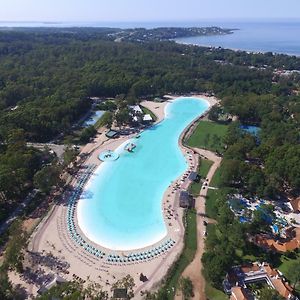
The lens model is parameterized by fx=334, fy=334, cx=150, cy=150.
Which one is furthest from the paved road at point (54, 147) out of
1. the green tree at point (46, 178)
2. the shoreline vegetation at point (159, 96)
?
the green tree at point (46, 178)

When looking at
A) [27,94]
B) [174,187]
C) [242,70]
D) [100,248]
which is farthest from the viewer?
[242,70]

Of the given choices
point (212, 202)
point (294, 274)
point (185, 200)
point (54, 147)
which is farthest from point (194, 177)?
point (54, 147)

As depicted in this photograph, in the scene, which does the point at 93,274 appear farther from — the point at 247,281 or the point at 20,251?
the point at 247,281

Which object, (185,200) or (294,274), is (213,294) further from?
(185,200)

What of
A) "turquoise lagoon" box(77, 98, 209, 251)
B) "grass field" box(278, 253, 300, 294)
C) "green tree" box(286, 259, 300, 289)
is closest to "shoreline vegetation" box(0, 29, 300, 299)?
"grass field" box(278, 253, 300, 294)

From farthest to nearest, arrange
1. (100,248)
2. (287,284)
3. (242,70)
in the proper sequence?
1. (242,70)
2. (100,248)
3. (287,284)

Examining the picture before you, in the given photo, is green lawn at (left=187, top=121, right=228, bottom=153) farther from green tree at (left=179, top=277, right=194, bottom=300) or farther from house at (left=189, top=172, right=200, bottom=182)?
green tree at (left=179, top=277, right=194, bottom=300)

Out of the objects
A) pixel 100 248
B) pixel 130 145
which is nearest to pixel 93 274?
pixel 100 248
